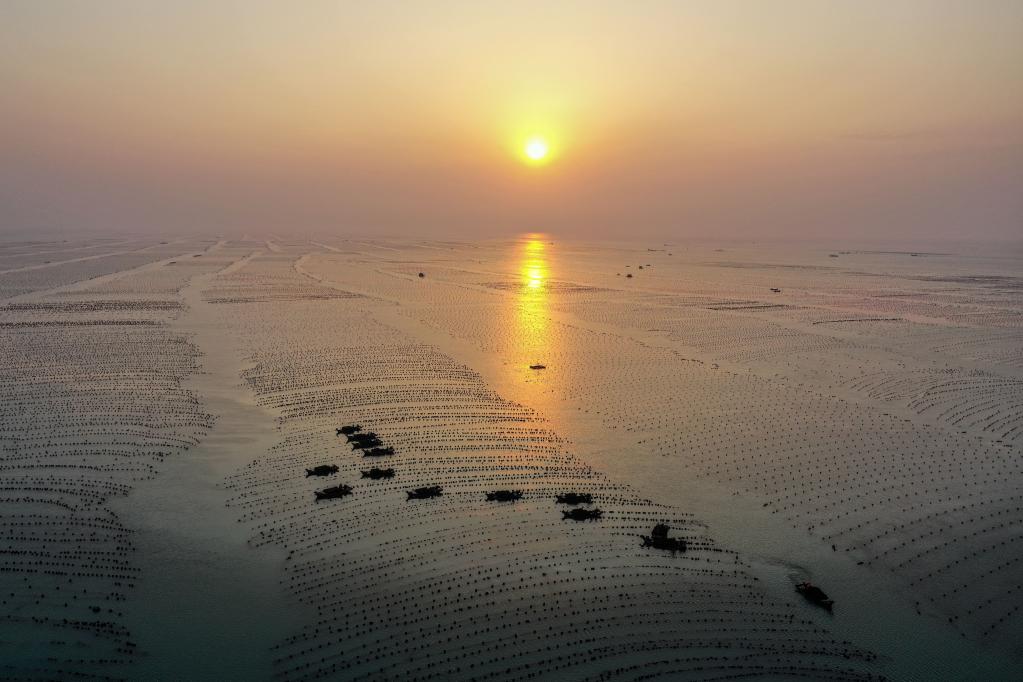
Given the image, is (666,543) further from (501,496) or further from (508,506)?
(501,496)

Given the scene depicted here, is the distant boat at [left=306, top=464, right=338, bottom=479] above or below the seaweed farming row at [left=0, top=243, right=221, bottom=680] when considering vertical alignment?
above

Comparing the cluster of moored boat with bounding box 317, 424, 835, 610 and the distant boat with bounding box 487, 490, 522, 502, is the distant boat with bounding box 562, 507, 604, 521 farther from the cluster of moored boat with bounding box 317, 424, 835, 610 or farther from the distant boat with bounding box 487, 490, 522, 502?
the distant boat with bounding box 487, 490, 522, 502

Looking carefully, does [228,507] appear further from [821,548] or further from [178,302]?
[178,302]

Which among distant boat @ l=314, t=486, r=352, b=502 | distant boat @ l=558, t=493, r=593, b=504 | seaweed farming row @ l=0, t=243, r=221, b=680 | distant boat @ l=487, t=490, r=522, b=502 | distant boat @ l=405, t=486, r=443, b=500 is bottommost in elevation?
seaweed farming row @ l=0, t=243, r=221, b=680

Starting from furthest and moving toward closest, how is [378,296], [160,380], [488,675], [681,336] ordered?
[378,296], [681,336], [160,380], [488,675]

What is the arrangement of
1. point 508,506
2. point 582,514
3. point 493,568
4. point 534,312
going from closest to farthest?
point 493,568
point 582,514
point 508,506
point 534,312

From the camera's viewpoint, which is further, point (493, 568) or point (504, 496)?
point (504, 496)

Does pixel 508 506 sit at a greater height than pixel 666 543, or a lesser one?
lesser

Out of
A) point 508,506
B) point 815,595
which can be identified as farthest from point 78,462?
point 815,595

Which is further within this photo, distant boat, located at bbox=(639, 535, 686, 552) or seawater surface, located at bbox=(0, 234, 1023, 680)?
distant boat, located at bbox=(639, 535, 686, 552)

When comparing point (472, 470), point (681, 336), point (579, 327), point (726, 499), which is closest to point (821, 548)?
point (726, 499)

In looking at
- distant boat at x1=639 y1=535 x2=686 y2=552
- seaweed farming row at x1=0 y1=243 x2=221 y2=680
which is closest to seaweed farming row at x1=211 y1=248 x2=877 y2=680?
distant boat at x1=639 y1=535 x2=686 y2=552
